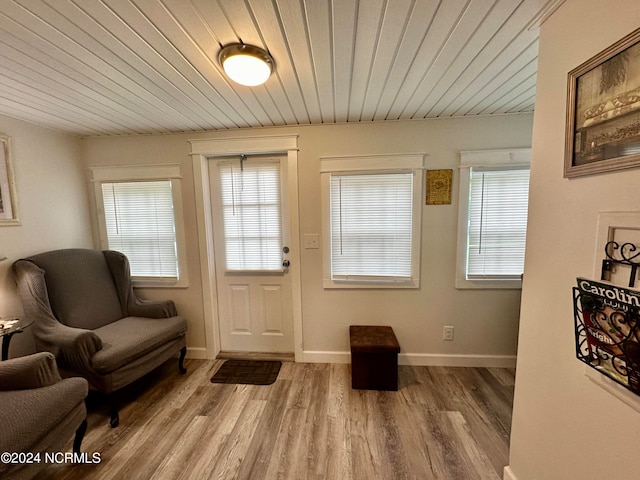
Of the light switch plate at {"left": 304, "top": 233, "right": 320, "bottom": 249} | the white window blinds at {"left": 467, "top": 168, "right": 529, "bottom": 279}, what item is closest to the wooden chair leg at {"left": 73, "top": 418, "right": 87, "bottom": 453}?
the light switch plate at {"left": 304, "top": 233, "right": 320, "bottom": 249}

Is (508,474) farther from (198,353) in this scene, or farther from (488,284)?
(198,353)

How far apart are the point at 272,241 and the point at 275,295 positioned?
0.56m

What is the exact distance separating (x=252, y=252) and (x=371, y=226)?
3.95 ft

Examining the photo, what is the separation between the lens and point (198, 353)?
2547 millimetres

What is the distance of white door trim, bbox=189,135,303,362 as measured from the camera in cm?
226

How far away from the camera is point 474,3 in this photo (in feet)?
3.13

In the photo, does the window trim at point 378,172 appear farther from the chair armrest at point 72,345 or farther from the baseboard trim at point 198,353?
the chair armrest at point 72,345

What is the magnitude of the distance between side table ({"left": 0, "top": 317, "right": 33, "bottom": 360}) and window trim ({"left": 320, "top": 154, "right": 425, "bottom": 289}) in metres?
2.15

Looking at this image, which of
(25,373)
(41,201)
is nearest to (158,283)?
(41,201)

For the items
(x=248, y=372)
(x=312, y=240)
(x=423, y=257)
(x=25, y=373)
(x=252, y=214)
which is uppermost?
(x=252, y=214)

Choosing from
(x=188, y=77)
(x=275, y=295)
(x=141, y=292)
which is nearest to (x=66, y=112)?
(x=188, y=77)

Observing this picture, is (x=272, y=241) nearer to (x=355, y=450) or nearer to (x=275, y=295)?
(x=275, y=295)

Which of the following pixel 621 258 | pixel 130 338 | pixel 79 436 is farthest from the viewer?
pixel 130 338

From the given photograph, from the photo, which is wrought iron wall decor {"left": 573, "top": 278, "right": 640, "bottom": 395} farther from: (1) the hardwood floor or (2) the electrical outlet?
(2) the electrical outlet
